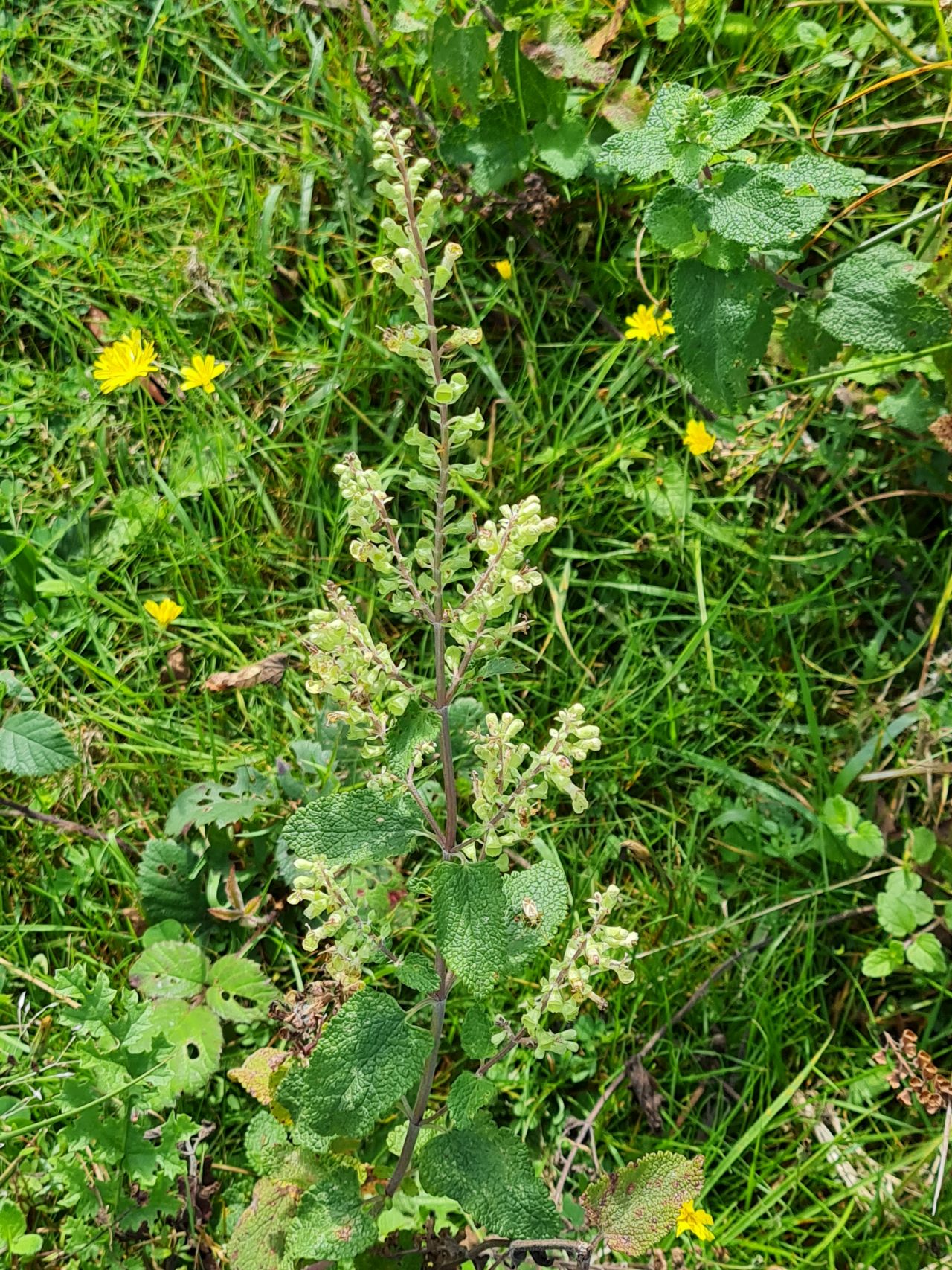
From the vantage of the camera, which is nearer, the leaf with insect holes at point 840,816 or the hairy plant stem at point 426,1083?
the hairy plant stem at point 426,1083

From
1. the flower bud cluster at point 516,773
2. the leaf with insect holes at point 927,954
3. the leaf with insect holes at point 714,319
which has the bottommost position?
the leaf with insect holes at point 927,954

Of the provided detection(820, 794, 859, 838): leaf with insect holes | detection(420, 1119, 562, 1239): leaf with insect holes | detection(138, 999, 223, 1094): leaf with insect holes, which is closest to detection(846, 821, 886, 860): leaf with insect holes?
detection(820, 794, 859, 838): leaf with insect holes

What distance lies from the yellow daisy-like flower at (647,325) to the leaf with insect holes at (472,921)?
176 cm

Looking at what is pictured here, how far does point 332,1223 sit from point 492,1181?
34cm

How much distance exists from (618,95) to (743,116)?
747 mm

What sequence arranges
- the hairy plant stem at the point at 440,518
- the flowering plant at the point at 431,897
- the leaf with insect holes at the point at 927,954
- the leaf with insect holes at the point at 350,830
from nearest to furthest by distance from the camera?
the hairy plant stem at the point at 440,518
the flowering plant at the point at 431,897
the leaf with insect holes at the point at 350,830
the leaf with insect holes at the point at 927,954

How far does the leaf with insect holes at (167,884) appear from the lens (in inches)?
99.8

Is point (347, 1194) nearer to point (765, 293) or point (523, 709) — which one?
point (523, 709)

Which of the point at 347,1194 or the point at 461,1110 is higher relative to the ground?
the point at 461,1110

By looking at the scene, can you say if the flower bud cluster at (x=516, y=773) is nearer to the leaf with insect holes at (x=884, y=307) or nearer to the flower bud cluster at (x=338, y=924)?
the flower bud cluster at (x=338, y=924)

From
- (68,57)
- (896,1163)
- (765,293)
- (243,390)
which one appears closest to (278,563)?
(243,390)

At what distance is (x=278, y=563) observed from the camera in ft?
9.37

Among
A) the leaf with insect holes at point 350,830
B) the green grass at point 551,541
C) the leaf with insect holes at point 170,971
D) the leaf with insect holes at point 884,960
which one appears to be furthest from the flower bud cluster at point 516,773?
the leaf with insect holes at point 884,960

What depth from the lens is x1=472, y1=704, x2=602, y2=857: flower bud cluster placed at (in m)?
1.45
